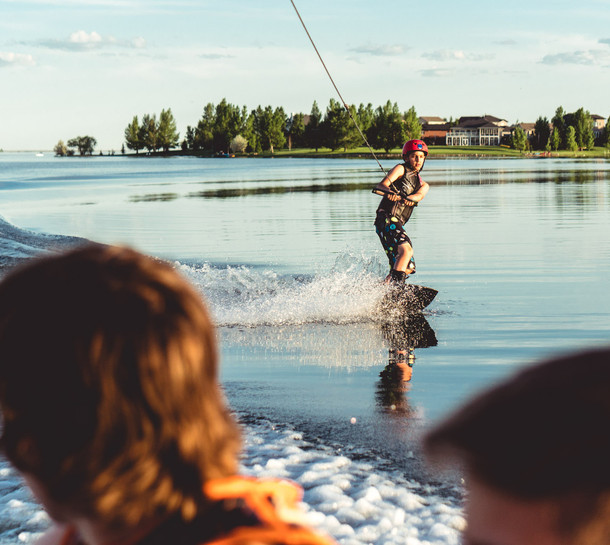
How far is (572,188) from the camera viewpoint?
39406 mm

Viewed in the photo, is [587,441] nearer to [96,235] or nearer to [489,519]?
[489,519]

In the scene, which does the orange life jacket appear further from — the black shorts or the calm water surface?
the black shorts

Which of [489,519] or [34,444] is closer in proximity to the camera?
[489,519]

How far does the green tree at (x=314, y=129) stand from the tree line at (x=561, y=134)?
4069 centimetres

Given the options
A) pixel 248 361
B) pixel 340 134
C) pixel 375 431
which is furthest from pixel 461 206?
pixel 340 134

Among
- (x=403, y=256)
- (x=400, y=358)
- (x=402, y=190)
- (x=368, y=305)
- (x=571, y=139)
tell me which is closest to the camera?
(x=400, y=358)

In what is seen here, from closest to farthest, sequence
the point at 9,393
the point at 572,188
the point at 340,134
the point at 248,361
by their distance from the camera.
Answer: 1. the point at 9,393
2. the point at 248,361
3. the point at 572,188
4. the point at 340,134

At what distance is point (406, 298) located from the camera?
10.7 metres

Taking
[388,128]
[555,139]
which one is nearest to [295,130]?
[388,128]

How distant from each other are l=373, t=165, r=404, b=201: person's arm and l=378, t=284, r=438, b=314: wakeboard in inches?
46.7

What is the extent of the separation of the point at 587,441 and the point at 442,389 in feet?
20.4

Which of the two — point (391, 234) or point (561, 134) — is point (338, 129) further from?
point (391, 234)

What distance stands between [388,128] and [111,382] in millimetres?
161983

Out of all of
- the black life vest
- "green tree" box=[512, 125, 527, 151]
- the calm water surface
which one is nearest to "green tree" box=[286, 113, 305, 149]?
"green tree" box=[512, 125, 527, 151]
